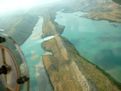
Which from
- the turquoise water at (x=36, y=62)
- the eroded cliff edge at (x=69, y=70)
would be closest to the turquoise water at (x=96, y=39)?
the eroded cliff edge at (x=69, y=70)

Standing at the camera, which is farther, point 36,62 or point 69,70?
point 36,62

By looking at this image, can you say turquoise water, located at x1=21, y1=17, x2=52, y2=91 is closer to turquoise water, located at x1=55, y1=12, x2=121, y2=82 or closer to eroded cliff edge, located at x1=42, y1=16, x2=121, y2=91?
eroded cliff edge, located at x1=42, y1=16, x2=121, y2=91

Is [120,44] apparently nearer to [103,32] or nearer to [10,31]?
[103,32]

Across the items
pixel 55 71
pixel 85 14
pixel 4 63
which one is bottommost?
pixel 55 71

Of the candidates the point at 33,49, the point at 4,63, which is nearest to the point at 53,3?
the point at 33,49

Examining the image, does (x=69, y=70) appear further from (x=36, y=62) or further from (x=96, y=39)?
(x=96, y=39)

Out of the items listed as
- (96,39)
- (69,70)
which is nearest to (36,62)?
(69,70)
